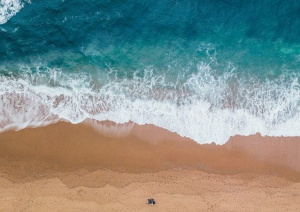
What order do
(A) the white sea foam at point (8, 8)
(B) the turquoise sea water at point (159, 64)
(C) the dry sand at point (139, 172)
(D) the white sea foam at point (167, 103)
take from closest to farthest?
(C) the dry sand at point (139, 172) → (D) the white sea foam at point (167, 103) → (B) the turquoise sea water at point (159, 64) → (A) the white sea foam at point (8, 8)

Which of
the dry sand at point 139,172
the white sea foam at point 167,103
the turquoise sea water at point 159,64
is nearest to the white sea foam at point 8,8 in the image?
the turquoise sea water at point 159,64

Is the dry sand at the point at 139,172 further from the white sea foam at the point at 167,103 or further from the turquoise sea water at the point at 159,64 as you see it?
the turquoise sea water at the point at 159,64

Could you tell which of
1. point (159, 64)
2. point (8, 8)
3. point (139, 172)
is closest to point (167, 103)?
point (159, 64)

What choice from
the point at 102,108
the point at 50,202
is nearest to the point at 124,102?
the point at 102,108

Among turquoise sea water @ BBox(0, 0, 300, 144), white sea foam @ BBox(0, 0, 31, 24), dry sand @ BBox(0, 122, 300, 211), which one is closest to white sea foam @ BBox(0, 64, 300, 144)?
turquoise sea water @ BBox(0, 0, 300, 144)

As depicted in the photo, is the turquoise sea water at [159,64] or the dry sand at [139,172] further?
the turquoise sea water at [159,64]

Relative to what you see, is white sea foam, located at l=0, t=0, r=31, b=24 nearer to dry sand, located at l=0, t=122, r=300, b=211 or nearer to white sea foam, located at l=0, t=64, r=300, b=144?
white sea foam, located at l=0, t=64, r=300, b=144
